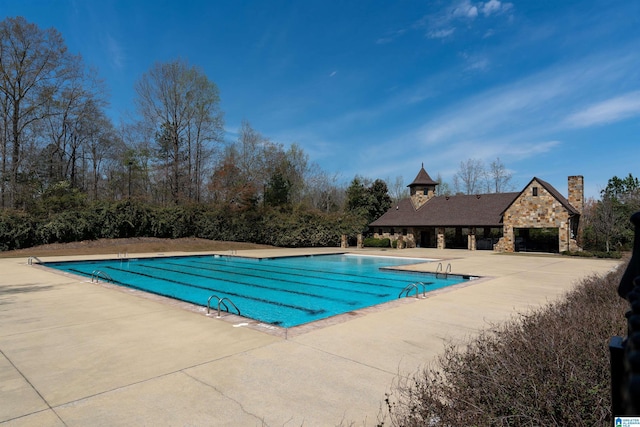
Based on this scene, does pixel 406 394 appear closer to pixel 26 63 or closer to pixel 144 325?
pixel 144 325

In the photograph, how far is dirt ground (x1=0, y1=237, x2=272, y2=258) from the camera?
23191mm

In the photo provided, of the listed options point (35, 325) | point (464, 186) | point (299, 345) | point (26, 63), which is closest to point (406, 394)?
point (299, 345)

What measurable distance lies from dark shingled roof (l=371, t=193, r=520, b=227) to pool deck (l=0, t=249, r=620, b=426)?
24.0 m

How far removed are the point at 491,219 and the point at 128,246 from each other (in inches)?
1132

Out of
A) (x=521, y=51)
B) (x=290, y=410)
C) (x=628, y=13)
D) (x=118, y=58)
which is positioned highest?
(x=118, y=58)

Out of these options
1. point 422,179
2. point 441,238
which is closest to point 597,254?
point 441,238

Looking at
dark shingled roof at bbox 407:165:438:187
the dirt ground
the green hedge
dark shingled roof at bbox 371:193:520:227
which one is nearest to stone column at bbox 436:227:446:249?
dark shingled roof at bbox 371:193:520:227

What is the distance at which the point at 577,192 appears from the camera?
96.5ft

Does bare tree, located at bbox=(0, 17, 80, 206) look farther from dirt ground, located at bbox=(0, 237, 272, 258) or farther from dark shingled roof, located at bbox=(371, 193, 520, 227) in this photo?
dark shingled roof, located at bbox=(371, 193, 520, 227)

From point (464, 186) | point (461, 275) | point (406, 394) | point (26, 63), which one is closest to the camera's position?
point (406, 394)

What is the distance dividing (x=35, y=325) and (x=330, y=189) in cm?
4321

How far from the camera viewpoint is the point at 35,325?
6543 millimetres

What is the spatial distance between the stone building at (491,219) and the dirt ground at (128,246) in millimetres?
13947

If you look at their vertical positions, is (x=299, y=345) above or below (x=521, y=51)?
below
